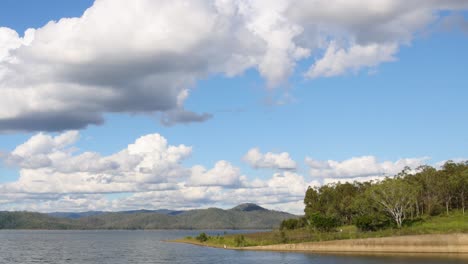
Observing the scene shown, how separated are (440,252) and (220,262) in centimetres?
5831

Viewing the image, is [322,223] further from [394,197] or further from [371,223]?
[394,197]

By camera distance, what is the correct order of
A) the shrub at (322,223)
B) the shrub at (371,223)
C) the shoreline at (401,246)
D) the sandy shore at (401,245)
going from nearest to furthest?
the shoreline at (401,246)
the sandy shore at (401,245)
the shrub at (371,223)
the shrub at (322,223)

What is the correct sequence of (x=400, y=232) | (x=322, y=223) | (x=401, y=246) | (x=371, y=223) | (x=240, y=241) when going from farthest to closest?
(x=240, y=241) → (x=322, y=223) → (x=371, y=223) → (x=400, y=232) → (x=401, y=246)

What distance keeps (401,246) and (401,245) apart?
274 mm

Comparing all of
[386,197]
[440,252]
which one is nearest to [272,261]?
[440,252]

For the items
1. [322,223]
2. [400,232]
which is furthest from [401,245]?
[322,223]

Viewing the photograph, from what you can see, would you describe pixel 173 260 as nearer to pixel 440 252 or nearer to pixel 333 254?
pixel 333 254

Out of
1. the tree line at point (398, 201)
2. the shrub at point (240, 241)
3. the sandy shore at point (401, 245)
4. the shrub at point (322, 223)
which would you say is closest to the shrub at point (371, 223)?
the tree line at point (398, 201)

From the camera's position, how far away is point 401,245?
466 ft

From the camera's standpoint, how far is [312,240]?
15712 cm

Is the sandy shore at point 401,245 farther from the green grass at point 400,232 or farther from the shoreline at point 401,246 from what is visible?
the green grass at point 400,232

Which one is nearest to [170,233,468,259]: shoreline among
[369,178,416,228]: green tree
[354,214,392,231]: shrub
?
[354,214,392,231]: shrub

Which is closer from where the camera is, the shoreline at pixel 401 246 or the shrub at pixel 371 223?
the shoreline at pixel 401 246

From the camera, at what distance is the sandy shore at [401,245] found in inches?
5359
